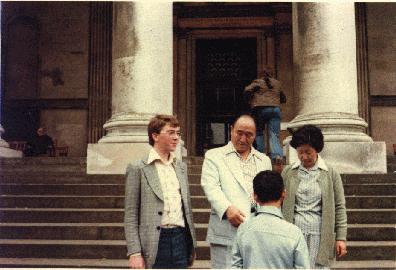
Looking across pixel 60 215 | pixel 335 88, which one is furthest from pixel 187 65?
pixel 60 215

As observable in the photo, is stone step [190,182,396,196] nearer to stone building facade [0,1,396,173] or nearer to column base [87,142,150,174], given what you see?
column base [87,142,150,174]

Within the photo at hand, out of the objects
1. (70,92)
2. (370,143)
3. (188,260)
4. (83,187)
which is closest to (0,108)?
(70,92)

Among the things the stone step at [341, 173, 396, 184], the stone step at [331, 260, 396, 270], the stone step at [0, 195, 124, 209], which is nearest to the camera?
the stone step at [331, 260, 396, 270]

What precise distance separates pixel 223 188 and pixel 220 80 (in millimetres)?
13126

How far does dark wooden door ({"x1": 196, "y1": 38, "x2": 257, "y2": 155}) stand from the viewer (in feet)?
54.5

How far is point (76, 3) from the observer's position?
53.2ft

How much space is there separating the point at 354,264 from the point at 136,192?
330cm

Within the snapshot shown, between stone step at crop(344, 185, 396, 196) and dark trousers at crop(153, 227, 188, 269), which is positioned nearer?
dark trousers at crop(153, 227, 188, 269)

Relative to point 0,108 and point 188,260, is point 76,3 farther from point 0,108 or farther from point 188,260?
point 188,260

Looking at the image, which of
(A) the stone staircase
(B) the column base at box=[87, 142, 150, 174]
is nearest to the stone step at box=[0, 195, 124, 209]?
(A) the stone staircase

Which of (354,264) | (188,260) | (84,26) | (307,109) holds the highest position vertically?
(84,26)

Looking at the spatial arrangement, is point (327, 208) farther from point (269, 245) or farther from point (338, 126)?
point (338, 126)

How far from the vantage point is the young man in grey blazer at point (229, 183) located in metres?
3.54

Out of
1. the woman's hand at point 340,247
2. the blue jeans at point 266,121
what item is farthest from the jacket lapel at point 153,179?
the blue jeans at point 266,121
